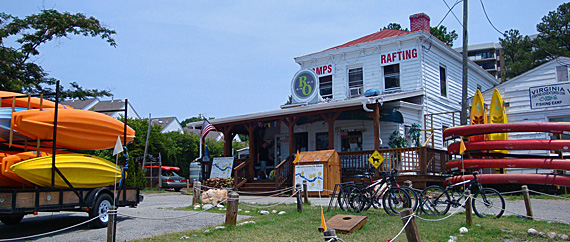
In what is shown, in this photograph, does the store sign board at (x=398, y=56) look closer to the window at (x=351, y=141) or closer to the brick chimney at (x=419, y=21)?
the brick chimney at (x=419, y=21)

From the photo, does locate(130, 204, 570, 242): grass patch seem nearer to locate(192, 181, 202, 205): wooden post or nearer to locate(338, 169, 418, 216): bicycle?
locate(338, 169, 418, 216): bicycle

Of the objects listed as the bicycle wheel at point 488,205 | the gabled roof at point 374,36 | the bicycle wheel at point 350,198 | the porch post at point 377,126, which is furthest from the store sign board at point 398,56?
the bicycle wheel at point 350,198

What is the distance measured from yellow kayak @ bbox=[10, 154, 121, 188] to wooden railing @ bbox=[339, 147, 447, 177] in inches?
351

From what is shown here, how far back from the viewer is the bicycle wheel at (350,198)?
10.4 m

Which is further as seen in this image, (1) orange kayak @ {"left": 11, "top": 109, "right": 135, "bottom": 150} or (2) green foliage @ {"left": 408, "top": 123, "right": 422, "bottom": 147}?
(2) green foliage @ {"left": 408, "top": 123, "right": 422, "bottom": 147}

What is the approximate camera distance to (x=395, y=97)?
55.4 ft

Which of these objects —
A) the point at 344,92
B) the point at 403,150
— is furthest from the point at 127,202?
the point at 344,92

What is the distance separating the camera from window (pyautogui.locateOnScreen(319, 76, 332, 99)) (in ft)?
73.7

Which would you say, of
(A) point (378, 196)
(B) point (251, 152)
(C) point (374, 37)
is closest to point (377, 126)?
(A) point (378, 196)

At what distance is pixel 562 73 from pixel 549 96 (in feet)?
5.14

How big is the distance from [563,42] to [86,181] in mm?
42563

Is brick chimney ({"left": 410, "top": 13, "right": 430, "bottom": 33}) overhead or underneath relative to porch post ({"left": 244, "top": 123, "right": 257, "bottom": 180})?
overhead

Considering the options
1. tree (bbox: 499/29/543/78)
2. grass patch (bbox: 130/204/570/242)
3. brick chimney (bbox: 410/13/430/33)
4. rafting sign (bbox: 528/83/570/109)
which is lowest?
grass patch (bbox: 130/204/570/242)

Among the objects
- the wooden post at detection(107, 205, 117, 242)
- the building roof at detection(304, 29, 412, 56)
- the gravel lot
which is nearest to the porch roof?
the building roof at detection(304, 29, 412, 56)
